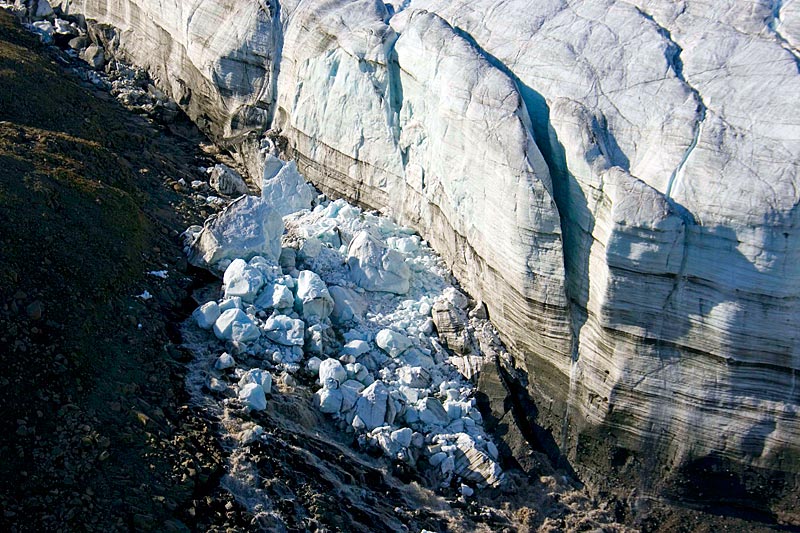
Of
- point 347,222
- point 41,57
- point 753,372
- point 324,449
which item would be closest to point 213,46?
point 41,57

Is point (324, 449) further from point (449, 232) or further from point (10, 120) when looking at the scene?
point (10, 120)

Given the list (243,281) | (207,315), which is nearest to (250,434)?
(207,315)

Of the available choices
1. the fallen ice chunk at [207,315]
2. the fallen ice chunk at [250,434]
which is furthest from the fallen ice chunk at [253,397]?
the fallen ice chunk at [207,315]

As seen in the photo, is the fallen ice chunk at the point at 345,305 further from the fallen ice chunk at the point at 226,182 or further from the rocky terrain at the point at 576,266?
the fallen ice chunk at the point at 226,182

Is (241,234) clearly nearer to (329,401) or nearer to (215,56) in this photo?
(329,401)

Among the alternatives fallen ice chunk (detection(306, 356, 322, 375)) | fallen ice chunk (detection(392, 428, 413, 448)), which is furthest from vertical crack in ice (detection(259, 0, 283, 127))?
fallen ice chunk (detection(392, 428, 413, 448))

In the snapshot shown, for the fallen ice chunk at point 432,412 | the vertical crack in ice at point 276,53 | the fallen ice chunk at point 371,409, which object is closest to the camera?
the fallen ice chunk at point 371,409
